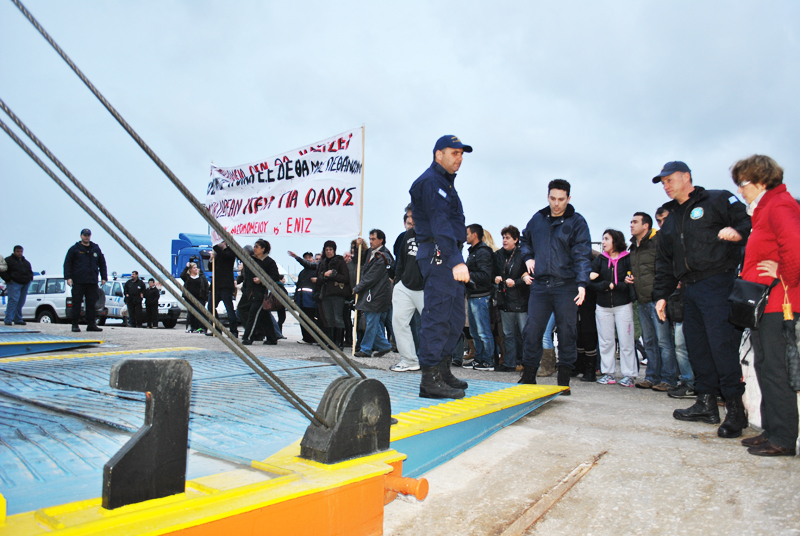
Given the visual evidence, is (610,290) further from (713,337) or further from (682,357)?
(713,337)

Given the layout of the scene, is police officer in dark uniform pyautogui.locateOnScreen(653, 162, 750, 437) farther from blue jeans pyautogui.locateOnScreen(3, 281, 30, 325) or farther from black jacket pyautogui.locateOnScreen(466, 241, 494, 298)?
blue jeans pyautogui.locateOnScreen(3, 281, 30, 325)

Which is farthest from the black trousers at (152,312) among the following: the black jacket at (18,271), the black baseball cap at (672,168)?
the black baseball cap at (672,168)

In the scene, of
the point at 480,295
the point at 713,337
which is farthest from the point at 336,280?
the point at 713,337

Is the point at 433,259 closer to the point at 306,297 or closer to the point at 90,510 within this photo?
the point at 90,510

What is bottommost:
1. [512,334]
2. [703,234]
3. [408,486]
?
[408,486]

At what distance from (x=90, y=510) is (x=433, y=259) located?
2630 mm

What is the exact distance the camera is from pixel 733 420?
3.21 metres

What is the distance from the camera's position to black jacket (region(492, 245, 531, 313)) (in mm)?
6488

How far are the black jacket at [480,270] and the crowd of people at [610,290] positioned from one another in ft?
0.05

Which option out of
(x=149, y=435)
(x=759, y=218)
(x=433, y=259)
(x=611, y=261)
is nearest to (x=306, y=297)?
(x=611, y=261)

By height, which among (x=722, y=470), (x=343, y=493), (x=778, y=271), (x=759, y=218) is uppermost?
(x=759, y=218)

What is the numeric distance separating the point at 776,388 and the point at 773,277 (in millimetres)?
601

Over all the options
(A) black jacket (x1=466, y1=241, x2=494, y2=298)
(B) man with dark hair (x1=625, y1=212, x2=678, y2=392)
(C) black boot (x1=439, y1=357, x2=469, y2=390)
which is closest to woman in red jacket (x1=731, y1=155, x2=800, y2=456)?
(C) black boot (x1=439, y1=357, x2=469, y2=390)

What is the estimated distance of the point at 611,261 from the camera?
602 centimetres
